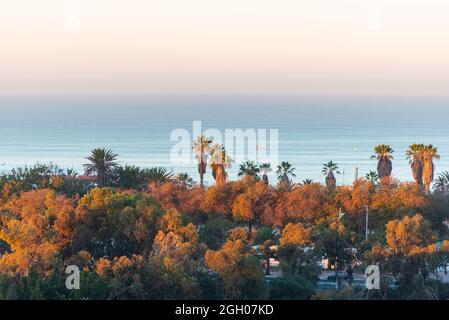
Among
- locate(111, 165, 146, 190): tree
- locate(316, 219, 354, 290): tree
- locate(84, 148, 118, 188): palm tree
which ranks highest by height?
locate(84, 148, 118, 188): palm tree

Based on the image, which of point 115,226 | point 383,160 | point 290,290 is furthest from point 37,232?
point 383,160

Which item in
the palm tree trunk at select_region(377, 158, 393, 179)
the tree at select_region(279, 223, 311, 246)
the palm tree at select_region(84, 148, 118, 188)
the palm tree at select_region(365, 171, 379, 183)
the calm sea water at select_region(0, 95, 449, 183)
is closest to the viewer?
the tree at select_region(279, 223, 311, 246)

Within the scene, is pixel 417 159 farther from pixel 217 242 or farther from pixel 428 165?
pixel 217 242

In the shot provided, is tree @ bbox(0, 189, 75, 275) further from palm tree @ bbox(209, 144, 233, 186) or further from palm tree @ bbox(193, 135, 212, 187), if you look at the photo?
palm tree @ bbox(209, 144, 233, 186)

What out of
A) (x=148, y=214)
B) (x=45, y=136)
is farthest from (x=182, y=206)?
(x=45, y=136)

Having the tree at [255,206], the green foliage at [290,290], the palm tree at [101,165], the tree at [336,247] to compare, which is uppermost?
the palm tree at [101,165]

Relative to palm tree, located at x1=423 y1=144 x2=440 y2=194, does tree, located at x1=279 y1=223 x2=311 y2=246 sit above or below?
below

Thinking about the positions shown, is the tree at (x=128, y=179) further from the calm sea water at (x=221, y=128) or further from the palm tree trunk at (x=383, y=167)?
the calm sea water at (x=221, y=128)

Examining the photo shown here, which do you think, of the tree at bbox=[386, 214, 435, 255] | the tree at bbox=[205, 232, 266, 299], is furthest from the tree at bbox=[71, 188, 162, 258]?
the tree at bbox=[386, 214, 435, 255]

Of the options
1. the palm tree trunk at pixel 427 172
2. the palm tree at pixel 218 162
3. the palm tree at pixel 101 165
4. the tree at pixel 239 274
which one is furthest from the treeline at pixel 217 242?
the palm tree trunk at pixel 427 172

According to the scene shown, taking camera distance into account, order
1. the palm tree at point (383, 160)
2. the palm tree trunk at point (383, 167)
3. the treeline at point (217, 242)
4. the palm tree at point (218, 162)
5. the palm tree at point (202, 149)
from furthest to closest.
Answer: the palm tree trunk at point (383, 167), the palm tree at point (383, 160), the palm tree at point (202, 149), the palm tree at point (218, 162), the treeline at point (217, 242)

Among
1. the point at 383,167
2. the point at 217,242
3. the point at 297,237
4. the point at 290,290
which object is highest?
the point at 383,167
